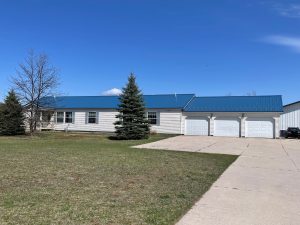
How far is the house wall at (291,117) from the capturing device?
3694 centimetres

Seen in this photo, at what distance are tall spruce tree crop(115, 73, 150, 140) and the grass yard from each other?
15786 mm

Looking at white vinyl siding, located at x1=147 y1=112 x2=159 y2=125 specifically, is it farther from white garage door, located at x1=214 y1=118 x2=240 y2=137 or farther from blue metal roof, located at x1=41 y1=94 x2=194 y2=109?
white garage door, located at x1=214 y1=118 x2=240 y2=137

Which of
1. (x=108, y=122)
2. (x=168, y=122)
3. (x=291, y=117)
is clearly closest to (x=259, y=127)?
(x=291, y=117)

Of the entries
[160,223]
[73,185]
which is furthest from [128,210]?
[73,185]

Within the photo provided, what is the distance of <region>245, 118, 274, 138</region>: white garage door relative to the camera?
33688mm

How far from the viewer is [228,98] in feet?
126

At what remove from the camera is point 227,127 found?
3522 centimetres

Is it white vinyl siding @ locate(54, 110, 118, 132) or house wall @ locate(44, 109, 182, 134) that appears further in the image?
white vinyl siding @ locate(54, 110, 118, 132)

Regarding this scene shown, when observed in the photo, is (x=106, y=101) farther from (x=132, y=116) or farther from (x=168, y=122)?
(x=132, y=116)

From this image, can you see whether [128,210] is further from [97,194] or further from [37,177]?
[37,177]

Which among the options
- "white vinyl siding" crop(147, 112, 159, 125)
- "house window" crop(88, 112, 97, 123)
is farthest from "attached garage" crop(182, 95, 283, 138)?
"house window" crop(88, 112, 97, 123)

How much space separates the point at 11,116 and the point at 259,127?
22317 millimetres

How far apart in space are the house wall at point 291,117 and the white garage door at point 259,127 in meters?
4.36

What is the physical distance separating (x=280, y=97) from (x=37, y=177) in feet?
103
